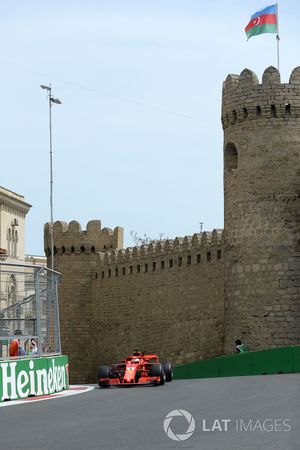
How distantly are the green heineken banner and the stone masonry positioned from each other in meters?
12.1

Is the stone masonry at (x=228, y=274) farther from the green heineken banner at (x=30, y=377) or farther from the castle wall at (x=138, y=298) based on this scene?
the green heineken banner at (x=30, y=377)

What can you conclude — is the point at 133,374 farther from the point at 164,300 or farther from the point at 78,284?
the point at 78,284

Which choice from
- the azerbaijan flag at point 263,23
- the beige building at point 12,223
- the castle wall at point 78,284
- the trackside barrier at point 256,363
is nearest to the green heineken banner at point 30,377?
the trackside barrier at point 256,363

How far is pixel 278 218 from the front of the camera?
1320 inches

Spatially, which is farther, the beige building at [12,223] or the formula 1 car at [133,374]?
the beige building at [12,223]

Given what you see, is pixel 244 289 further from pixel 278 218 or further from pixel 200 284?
pixel 200 284

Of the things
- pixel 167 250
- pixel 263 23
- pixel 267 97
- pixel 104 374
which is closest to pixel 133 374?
pixel 104 374

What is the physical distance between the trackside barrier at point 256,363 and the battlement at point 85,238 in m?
18.8

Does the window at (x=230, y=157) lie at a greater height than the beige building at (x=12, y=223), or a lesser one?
lesser

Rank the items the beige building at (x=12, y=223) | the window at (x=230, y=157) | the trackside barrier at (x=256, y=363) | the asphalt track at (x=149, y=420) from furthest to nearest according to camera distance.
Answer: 1. the beige building at (x=12, y=223)
2. the window at (x=230, y=157)
3. the trackside barrier at (x=256, y=363)
4. the asphalt track at (x=149, y=420)

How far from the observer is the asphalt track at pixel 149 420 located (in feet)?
35.0

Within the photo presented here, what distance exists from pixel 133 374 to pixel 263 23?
47.9 ft

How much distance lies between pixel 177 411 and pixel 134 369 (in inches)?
373

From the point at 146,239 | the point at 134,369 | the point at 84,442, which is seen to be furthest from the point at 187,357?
the point at 146,239
